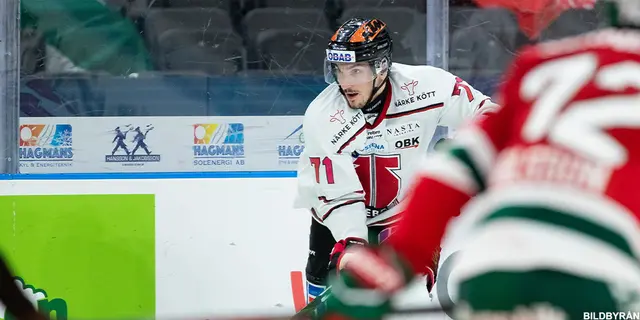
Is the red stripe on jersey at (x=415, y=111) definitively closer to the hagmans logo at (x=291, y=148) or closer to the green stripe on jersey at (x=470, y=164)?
the hagmans logo at (x=291, y=148)

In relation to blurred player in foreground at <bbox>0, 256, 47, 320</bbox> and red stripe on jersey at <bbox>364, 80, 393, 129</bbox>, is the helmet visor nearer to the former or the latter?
red stripe on jersey at <bbox>364, 80, 393, 129</bbox>

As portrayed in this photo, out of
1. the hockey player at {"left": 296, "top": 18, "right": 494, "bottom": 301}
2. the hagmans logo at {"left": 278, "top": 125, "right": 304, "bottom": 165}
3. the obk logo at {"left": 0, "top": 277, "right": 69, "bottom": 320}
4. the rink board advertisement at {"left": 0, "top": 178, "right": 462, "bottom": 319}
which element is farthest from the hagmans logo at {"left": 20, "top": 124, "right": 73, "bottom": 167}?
the hockey player at {"left": 296, "top": 18, "right": 494, "bottom": 301}

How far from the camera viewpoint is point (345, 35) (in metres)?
2.90

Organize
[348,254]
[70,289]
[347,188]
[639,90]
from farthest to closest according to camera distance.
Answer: [70,289] < [347,188] < [348,254] < [639,90]

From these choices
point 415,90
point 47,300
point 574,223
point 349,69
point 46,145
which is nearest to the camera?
point 574,223

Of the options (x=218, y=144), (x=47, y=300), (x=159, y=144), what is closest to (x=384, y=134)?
(x=218, y=144)

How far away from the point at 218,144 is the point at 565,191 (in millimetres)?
2939

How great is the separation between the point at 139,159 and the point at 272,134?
0.49 m

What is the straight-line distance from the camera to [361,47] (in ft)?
9.39

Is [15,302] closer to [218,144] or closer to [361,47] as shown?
[361,47]

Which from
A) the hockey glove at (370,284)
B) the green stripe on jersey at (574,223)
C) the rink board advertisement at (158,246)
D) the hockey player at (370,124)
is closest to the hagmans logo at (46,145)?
the rink board advertisement at (158,246)

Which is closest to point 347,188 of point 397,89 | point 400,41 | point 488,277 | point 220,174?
point 397,89

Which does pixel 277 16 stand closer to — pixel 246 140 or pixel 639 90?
pixel 246 140

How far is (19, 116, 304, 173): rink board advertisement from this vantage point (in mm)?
3842
